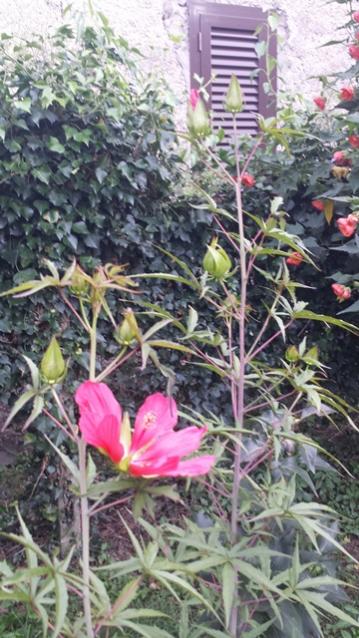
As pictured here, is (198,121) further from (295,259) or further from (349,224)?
(349,224)

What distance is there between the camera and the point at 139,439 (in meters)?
0.89

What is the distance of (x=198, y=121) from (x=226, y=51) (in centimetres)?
308

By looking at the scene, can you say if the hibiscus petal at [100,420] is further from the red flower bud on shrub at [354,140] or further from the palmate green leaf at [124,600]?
the red flower bud on shrub at [354,140]

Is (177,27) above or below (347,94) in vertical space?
above

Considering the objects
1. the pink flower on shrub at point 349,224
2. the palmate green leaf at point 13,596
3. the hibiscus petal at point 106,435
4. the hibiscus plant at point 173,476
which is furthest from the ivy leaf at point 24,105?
the palmate green leaf at point 13,596

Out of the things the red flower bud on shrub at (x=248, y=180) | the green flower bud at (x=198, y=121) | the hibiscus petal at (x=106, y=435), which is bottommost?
the hibiscus petal at (x=106, y=435)

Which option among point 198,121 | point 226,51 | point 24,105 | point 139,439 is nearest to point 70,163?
point 24,105

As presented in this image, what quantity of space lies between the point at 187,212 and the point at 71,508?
1259 millimetres

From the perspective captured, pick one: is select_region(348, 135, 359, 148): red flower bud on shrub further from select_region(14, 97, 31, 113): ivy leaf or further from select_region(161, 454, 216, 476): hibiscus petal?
select_region(161, 454, 216, 476): hibiscus petal

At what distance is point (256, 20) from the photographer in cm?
399

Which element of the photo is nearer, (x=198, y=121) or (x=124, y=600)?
(x=124, y=600)

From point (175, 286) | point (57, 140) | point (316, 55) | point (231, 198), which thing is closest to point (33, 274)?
point (57, 140)

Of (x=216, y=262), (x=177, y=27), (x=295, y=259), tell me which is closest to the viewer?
(x=216, y=262)

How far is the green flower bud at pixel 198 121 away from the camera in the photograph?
1.14 meters
